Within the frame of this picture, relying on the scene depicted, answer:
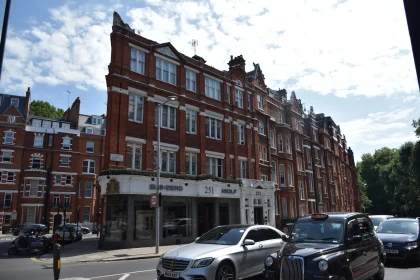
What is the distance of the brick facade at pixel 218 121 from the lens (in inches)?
873

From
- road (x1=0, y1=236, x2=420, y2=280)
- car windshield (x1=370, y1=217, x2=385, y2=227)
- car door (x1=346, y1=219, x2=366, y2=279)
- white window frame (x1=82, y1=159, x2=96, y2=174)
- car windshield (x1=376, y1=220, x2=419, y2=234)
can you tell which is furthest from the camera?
white window frame (x1=82, y1=159, x2=96, y2=174)

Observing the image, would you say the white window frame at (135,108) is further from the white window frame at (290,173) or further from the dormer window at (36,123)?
the dormer window at (36,123)

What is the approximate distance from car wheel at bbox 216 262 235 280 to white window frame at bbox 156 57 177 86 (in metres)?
19.4

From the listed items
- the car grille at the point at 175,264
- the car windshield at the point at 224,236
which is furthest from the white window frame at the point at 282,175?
the car grille at the point at 175,264

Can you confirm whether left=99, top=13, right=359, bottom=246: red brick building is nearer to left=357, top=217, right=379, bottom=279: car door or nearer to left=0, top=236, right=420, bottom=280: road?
left=0, top=236, right=420, bottom=280: road

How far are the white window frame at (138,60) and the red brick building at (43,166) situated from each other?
25739mm

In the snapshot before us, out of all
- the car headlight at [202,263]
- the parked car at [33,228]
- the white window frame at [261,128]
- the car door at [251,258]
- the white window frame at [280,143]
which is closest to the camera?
the car headlight at [202,263]

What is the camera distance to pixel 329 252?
21.5 feet

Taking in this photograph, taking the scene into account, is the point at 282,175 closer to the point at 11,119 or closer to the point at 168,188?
the point at 168,188

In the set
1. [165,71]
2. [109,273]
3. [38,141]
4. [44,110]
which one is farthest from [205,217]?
[44,110]

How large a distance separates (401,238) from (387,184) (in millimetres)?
64892

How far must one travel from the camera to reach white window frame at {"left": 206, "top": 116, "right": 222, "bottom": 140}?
1109 inches

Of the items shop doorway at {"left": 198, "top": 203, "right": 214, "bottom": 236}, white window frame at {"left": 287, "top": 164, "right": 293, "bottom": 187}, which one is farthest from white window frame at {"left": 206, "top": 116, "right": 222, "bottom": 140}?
white window frame at {"left": 287, "top": 164, "right": 293, "bottom": 187}

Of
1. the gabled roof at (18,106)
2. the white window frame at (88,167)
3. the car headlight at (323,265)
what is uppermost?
the gabled roof at (18,106)
